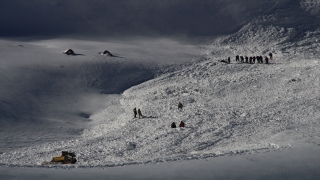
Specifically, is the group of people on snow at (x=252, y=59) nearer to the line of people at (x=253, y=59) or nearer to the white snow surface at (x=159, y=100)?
the line of people at (x=253, y=59)

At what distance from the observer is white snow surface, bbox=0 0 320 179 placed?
22078 mm

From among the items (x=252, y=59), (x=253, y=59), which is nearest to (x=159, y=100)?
(x=253, y=59)

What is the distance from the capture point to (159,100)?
103 feet

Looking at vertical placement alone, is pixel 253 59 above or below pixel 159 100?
above

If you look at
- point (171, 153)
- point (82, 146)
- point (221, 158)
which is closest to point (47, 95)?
point (82, 146)

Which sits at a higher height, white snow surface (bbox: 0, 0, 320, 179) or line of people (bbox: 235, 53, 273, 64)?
line of people (bbox: 235, 53, 273, 64)

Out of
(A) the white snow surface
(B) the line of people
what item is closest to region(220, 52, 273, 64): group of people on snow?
(B) the line of people

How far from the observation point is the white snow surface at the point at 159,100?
72.4 ft

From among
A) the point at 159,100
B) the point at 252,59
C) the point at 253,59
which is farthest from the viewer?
the point at 252,59

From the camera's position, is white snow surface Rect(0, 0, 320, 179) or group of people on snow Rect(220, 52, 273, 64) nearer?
white snow surface Rect(0, 0, 320, 179)

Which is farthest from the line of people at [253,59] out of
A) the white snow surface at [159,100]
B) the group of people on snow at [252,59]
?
the white snow surface at [159,100]

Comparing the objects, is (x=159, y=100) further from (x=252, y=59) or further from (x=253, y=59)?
(x=252, y=59)

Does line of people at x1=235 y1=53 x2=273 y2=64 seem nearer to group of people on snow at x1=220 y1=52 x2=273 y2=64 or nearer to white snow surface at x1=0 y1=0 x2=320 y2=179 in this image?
group of people on snow at x1=220 y1=52 x2=273 y2=64

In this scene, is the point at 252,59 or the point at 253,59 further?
the point at 252,59
